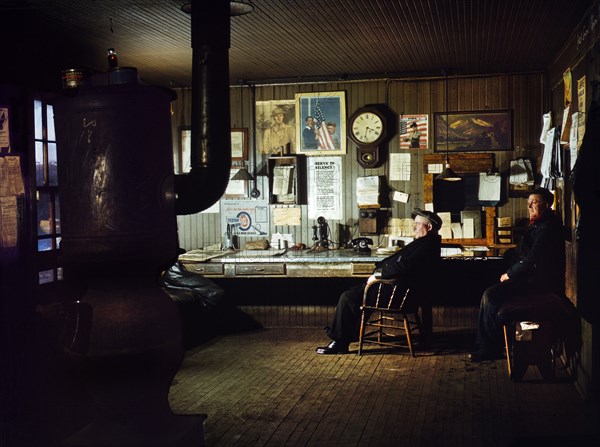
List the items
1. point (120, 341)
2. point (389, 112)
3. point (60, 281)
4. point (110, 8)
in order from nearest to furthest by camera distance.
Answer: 1. point (120, 341)
2. point (110, 8)
3. point (60, 281)
4. point (389, 112)

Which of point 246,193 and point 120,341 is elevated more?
point 246,193

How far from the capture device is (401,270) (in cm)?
722

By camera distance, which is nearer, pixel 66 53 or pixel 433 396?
pixel 433 396

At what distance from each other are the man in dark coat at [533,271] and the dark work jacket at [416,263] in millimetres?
737

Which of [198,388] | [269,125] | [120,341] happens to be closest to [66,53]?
[269,125]

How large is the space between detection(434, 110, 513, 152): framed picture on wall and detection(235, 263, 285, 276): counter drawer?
2.29m

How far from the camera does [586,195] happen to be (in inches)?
196

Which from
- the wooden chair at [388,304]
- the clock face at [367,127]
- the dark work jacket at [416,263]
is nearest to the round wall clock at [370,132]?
the clock face at [367,127]

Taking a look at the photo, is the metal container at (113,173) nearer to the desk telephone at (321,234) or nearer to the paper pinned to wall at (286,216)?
the desk telephone at (321,234)

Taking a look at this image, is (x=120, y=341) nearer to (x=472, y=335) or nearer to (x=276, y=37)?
(x=276, y=37)

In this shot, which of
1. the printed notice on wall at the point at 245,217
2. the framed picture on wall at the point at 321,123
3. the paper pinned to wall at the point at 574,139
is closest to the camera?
the paper pinned to wall at the point at 574,139

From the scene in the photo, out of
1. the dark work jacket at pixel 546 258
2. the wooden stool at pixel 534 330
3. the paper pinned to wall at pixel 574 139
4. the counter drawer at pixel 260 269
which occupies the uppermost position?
the paper pinned to wall at pixel 574 139

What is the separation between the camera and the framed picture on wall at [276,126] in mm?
8930

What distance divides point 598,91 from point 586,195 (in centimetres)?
71
